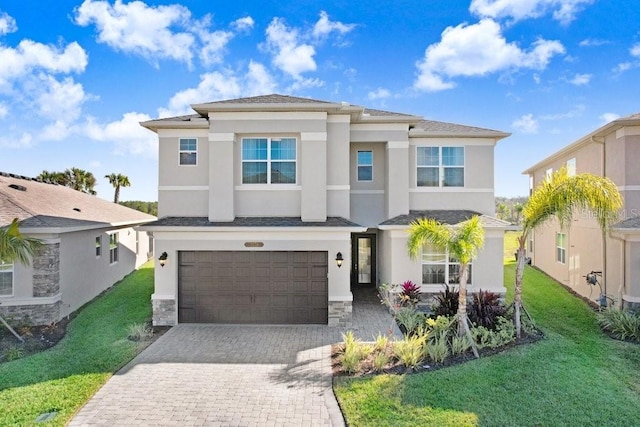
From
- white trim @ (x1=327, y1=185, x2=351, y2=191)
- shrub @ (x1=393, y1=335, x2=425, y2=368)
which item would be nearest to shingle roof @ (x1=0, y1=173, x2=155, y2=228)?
white trim @ (x1=327, y1=185, x2=351, y2=191)

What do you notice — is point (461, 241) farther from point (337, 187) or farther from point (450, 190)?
point (450, 190)

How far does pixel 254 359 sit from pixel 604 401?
728cm

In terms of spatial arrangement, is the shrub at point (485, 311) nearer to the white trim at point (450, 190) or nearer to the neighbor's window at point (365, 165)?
the white trim at point (450, 190)

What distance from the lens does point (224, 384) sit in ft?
24.5

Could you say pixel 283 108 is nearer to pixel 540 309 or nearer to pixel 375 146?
pixel 375 146

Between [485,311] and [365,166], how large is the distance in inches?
279

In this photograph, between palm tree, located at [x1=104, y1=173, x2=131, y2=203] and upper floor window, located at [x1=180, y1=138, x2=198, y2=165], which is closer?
upper floor window, located at [x1=180, y1=138, x2=198, y2=165]

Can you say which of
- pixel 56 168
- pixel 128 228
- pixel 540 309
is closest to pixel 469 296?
pixel 540 309

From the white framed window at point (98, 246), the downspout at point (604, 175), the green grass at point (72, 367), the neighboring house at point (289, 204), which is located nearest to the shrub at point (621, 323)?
the downspout at point (604, 175)

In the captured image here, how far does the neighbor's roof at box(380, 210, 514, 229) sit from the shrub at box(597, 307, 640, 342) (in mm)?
3764

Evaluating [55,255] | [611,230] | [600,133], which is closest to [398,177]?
[611,230]

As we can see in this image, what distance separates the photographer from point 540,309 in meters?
12.4

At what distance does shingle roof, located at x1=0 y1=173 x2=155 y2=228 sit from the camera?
38.8ft

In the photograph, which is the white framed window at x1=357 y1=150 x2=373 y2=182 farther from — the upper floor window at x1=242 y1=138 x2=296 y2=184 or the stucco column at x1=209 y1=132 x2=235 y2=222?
the stucco column at x1=209 y1=132 x2=235 y2=222
